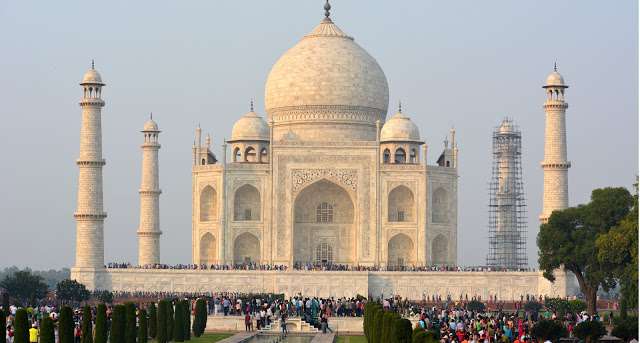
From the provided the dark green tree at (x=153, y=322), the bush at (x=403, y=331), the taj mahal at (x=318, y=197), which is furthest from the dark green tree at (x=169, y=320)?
the taj mahal at (x=318, y=197)

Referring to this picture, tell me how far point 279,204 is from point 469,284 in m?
7.25

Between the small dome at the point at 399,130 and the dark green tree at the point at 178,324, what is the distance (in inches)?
813

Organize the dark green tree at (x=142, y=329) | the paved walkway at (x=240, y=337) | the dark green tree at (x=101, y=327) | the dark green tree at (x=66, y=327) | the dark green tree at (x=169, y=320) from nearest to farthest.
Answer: the dark green tree at (x=66, y=327) < the dark green tree at (x=101, y=327) < the dark green tree at (x=142, y=329) < the dark green tree at (x=169, y=320) < the paved walkway at (x=240, y=337)

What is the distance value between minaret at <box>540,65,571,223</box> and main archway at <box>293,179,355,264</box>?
7214 mm

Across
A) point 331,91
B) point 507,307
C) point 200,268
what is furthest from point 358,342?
point 331,91

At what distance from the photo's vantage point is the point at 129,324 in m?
24.9

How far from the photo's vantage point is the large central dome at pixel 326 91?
5034 centimetres

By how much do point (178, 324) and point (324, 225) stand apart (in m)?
20.2

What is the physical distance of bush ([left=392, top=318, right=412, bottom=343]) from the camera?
19.9 m

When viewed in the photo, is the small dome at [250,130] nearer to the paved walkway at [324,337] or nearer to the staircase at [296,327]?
the staircase at [296,327]

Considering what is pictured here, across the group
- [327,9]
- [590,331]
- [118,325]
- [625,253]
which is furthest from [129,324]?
[327,9]

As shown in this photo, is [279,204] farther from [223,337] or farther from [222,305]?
[223,337]

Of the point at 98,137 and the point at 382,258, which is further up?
the point at 98,137

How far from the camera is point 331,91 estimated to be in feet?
165
